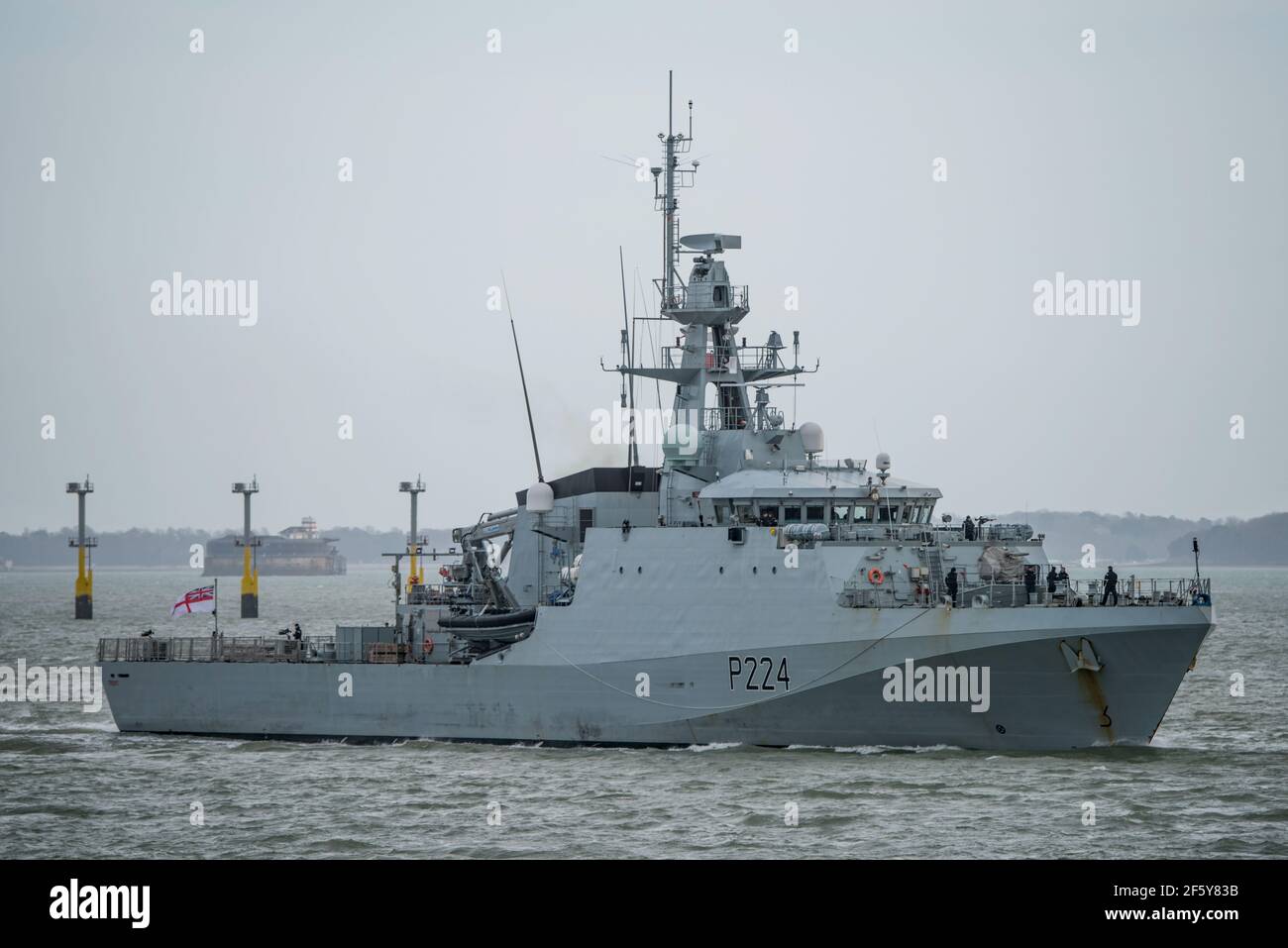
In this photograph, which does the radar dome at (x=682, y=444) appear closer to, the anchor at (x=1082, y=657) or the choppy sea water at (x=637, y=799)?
the choppy sea water at (x=637, y=799)

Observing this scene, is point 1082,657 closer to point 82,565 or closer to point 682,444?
point 682,444

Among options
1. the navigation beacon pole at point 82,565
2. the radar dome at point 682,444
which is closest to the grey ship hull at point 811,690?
the radar dome at point 682,444

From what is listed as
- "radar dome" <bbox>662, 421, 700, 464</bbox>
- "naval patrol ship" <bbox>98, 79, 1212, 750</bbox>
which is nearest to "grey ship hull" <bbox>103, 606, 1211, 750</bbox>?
"naval patrol ship" <bbox>98, 79, 1212, 750</bbox>

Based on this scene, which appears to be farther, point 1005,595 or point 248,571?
point 248,571

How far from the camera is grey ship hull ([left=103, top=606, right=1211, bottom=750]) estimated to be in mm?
21672

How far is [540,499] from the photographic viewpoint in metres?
26.4

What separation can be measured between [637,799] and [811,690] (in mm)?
3396

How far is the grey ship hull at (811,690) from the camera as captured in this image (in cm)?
2167

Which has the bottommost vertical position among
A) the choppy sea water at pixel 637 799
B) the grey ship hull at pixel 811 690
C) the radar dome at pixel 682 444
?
the choppy sea water at pixel 637 799

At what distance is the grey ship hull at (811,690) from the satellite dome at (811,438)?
13.2 feet

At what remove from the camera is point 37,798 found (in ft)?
72.6

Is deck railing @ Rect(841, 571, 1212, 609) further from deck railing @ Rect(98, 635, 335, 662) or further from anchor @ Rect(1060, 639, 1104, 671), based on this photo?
deck railing @ Rect(98, 635, 335, 662)

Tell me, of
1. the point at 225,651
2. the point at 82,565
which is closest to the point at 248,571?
the point at 82,565
